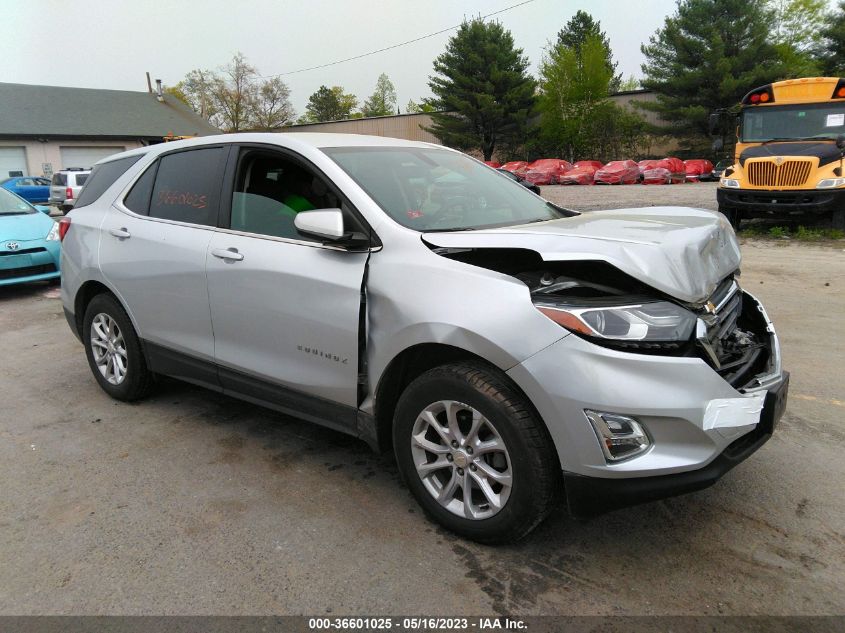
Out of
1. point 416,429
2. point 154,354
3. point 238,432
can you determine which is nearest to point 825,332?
point 416,429

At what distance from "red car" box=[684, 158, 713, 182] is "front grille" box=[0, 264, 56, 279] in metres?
32.2

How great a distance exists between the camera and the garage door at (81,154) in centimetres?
4009

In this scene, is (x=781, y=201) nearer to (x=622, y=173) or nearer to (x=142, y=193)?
(x=142, y=193)

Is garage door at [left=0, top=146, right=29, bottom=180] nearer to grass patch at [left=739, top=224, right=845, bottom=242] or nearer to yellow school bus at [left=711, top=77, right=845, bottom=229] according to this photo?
yellow school bus at [left=711, top=77, right=845, bottom=229]

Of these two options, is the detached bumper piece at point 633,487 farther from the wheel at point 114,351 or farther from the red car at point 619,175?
the red car at point 619,175

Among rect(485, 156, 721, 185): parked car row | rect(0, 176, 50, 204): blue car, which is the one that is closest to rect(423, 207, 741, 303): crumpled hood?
rect(0, 176, 50, 204): blue car

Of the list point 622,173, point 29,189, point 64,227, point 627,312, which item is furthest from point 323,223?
point 622,173

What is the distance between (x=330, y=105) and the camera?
88875mm

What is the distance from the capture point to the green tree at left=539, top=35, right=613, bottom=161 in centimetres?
4600

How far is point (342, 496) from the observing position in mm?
3252

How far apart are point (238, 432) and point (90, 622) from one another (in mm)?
1732

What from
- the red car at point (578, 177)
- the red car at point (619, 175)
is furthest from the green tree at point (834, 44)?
the red car at point (578, 177)

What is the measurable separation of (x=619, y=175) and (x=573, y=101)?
16.8 m

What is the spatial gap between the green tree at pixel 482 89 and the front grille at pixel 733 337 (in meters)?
44.6
